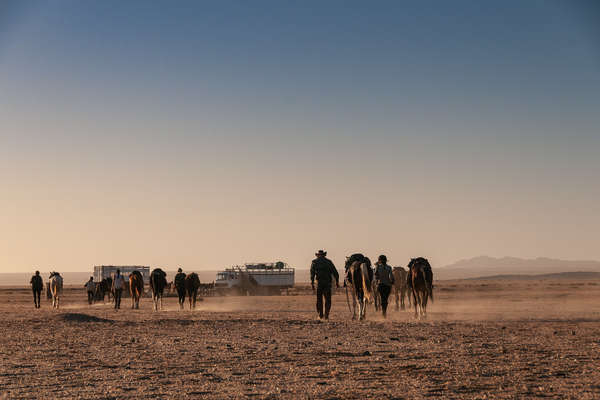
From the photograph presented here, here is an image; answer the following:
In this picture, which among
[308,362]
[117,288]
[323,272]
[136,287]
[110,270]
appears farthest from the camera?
[110,270]

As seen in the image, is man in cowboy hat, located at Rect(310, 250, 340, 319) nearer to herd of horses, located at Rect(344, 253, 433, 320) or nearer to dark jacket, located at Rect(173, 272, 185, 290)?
herd of horses, located at Rect(344, 253, 433, 320)

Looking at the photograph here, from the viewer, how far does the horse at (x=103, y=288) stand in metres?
44.1

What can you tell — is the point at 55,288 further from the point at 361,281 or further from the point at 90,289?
the point at 361,281

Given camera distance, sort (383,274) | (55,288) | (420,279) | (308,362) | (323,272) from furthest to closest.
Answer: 1. (55,288)
2. (420,279)
3. (383,274)
4. (323,272)
5. (308,362)

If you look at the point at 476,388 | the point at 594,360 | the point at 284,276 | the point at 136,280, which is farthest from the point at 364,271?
the point at 284,276

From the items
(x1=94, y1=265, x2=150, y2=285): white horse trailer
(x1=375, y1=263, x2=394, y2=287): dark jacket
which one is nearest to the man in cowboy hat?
(x1=375, y1=263, x2=394, y2=287): dark jacket

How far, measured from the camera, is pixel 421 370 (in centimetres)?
1107

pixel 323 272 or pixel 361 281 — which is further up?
pixel 323 272

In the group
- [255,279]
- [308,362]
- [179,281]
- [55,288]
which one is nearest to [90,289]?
[55,288]

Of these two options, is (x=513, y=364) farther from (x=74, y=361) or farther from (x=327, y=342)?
(x=74, y=361)

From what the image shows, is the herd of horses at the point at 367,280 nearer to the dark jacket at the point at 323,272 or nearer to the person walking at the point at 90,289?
the dark jacket at the point at 323,272

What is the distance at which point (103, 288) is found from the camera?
44688 mm

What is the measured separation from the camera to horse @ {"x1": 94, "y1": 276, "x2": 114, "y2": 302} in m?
44.1

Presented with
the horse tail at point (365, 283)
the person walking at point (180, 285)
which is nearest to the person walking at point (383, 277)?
the horse tail at point (365, 283)
